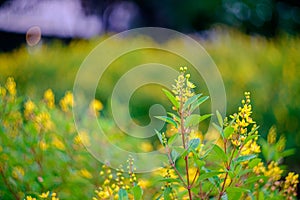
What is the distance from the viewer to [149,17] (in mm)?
10523

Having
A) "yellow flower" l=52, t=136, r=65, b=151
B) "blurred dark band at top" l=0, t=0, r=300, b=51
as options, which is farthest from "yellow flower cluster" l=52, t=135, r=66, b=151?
"blurred dark band at top" l=0, t=0, r=300, b=51

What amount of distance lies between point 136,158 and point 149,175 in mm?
93

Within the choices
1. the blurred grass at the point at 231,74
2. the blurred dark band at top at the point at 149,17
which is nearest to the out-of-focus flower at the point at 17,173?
the blurred grass at the point at 231,74

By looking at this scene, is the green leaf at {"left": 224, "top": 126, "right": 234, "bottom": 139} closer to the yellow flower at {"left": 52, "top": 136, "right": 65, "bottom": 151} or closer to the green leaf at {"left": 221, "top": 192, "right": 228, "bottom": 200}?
the green leaf at {"left": 221, "top": 192, "right": 228, "bottom": 200}

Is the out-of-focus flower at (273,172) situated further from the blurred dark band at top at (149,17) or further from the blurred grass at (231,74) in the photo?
the blurred dark band at top at (149,17)

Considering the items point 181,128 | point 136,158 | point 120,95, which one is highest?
point 120,95

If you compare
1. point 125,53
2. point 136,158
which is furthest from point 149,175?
point 125,53

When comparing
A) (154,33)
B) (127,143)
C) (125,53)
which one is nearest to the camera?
(127,143)

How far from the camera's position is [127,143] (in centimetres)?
242

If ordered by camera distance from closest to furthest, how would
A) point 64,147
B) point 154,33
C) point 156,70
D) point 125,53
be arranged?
1. point 64,147
2. point 156,70
3. point 125,53
4. point 154,33

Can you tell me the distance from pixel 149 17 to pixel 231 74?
705 centimetres

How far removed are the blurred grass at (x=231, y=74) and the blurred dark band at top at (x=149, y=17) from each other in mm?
4555

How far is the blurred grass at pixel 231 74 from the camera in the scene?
3268 mm

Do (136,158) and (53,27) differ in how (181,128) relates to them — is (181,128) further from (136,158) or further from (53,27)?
(53,27)
